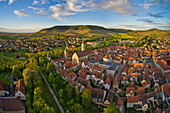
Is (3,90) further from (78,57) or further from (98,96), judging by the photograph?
(78,57)

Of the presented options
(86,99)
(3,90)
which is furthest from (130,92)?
(3,90)

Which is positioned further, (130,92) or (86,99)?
(130,92)

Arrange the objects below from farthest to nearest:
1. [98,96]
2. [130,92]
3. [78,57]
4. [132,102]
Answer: [78,57] → [130,92] → [98,96] → [132,102]

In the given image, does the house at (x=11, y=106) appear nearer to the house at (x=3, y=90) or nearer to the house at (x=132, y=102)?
the house at (x=3, y=90)

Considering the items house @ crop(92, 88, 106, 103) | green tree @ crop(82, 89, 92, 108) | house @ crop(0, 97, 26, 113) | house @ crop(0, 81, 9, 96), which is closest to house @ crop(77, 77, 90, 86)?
house @ crop(92, 88, 106, 103)

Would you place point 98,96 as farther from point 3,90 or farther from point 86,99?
point 3,90


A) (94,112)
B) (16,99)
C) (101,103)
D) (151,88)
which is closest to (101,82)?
(101,103)

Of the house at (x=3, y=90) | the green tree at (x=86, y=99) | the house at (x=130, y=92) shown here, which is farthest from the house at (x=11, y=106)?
the house at (x=130, y=92)

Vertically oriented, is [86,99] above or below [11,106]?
below

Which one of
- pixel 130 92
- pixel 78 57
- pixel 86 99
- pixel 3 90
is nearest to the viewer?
pixel 86 99

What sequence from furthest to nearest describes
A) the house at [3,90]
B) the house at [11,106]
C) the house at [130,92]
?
the house at [130,92] → the house at [3,90] → the house at [11,106]

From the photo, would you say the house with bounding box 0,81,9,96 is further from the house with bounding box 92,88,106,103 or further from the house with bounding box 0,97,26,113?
the house with bounding box 92,88,106,103

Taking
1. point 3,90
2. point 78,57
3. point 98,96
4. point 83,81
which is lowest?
point 98,96
